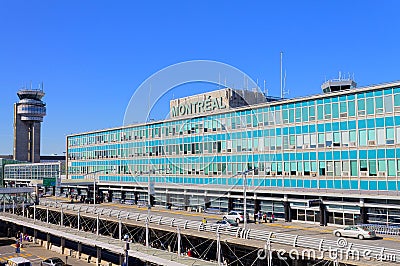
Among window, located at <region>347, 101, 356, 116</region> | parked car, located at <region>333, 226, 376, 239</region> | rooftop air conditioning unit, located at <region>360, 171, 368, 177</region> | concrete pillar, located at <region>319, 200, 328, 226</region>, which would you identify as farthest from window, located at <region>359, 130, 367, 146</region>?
parked car, located at <region>333, 226, 376, 239</region>

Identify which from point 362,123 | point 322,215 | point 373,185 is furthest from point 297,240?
point 362,123

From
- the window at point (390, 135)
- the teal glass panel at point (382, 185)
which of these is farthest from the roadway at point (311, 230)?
the window at point (390, 135)

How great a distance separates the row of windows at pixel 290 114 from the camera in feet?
138

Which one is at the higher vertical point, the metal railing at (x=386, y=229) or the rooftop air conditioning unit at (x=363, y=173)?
the rooftop air conditioning unit at (x=363, y=173)

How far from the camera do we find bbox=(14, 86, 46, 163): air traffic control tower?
17988cm

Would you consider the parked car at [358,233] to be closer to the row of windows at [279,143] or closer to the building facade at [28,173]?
the row of windows at [279,143]

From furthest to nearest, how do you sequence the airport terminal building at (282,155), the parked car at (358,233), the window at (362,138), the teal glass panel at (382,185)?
the window at (362,138), the airport terminal building at (282,155), the teal glass panel at (382,185), the parked car at (358,233)

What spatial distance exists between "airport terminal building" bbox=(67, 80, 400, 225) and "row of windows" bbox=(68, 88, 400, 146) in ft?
0.34

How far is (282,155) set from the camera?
5081cm

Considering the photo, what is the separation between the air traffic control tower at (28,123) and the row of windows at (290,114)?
120037 millimetres

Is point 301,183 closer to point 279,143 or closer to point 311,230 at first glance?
point 279,143

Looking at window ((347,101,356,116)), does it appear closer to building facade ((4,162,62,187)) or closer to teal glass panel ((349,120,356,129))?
teal glass panel ((349,120,356,129))

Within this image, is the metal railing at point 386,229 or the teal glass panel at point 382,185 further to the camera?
the teal glass panel at point 382,185

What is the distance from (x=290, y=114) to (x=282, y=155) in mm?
4981
